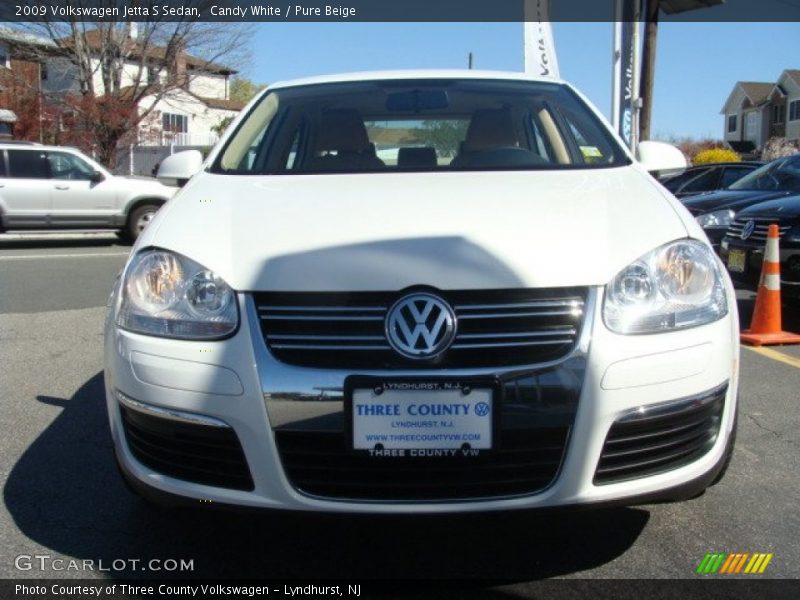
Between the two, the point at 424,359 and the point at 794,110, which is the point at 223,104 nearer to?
the point at 794,110

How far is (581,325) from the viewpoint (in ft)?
7.74

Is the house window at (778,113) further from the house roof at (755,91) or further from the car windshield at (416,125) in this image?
the car windshield at (416,125)

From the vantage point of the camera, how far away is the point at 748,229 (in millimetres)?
7016

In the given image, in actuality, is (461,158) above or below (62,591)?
above

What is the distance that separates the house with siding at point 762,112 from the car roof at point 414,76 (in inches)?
2172

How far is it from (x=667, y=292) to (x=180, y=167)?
248 cm

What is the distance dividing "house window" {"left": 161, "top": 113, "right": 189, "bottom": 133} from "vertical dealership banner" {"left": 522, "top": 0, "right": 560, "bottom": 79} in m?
23.5

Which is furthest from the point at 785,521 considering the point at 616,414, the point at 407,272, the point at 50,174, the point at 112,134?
the point at 112,134

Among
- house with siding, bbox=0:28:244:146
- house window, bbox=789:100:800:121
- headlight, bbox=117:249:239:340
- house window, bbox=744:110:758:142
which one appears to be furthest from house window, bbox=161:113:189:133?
house window, bbox=744:110:758:142

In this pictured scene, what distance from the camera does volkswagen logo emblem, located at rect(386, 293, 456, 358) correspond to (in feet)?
7.63

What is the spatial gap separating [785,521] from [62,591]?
2465mm

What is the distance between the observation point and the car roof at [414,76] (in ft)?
13.7

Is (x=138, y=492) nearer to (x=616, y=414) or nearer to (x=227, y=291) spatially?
(x=227, y=291)

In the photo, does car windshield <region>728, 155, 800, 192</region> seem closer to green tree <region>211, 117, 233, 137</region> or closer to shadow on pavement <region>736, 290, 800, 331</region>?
shadow on pavement <region>736, 290, 800, 331</region>
